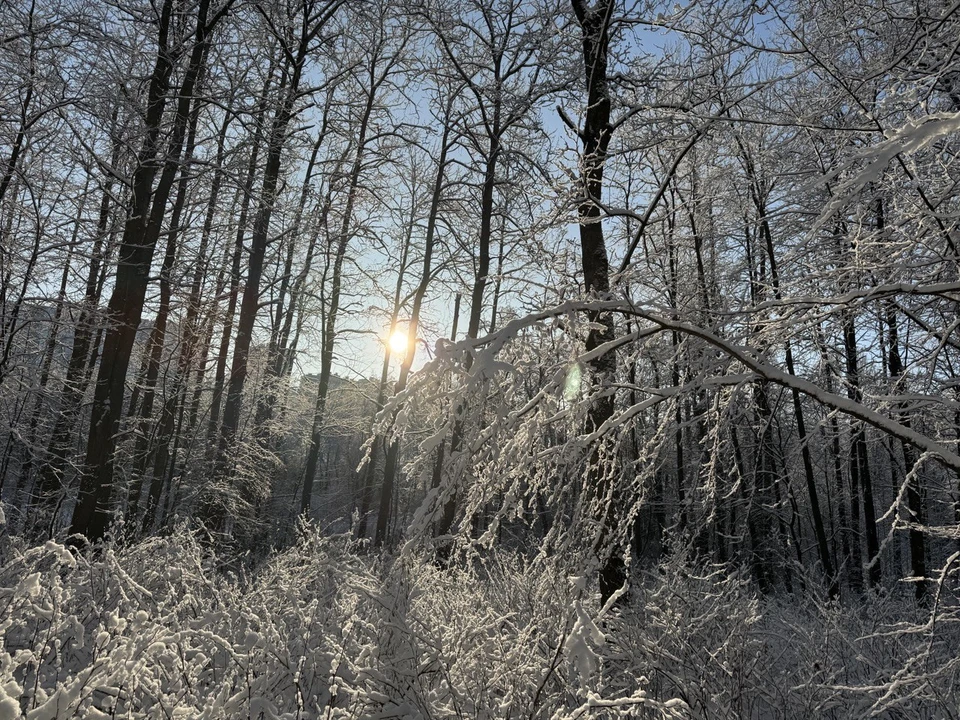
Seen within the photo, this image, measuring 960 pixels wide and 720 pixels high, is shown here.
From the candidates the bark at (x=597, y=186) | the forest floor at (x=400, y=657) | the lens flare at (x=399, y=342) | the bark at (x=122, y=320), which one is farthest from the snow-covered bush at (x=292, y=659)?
the lens flare at (x=399, y=342)

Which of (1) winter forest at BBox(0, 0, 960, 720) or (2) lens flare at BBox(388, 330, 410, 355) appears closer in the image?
(1) winter forest at BBox(0, 0, 960, 720)

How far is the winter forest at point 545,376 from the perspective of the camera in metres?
2.81

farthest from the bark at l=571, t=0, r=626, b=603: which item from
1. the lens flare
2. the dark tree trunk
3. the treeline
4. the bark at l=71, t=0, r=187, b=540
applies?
the lens flare

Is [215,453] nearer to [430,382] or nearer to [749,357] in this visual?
[430,382]

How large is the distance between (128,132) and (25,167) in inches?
51.6

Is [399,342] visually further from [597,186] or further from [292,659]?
[292,659]

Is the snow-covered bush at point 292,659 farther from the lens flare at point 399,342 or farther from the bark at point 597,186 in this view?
the lens flare at point 399,342

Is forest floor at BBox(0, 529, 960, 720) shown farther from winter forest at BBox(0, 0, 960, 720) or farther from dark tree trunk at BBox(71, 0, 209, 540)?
dark tree trunk at BBox(71, 0, 209, 540)

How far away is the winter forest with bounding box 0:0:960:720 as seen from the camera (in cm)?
281

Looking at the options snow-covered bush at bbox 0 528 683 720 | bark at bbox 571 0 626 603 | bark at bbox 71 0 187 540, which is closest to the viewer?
snow-covered bush at bbox 0 528 683 720

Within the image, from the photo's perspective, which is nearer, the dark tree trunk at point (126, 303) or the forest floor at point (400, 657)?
the forest floor at point (400, 657)

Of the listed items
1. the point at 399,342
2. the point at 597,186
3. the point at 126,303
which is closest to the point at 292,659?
the point at 597,186

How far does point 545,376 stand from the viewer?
3119 mm

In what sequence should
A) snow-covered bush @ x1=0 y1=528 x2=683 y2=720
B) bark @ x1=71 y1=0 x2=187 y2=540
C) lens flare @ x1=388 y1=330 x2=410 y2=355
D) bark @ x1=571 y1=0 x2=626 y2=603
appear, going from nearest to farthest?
snow-covered bush @ x1=0 y1=528 x2=683 y2=720 → bark @ x1=571 y1=0 x2=626 y2=603 → bark @ x1=71 y1=0 x2=187 y2=540 → lens flare @ x1=388 y1=330 x2=410 y2=355
